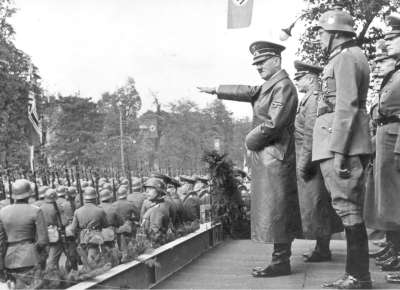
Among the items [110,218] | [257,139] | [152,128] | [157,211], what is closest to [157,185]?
[157,211]

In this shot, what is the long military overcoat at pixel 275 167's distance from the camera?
588 cm

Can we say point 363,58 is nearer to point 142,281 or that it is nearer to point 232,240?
point 142,281

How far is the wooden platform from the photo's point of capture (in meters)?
5.50

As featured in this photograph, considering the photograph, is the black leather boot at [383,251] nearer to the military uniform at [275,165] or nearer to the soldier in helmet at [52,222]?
the military uniform at [275,165]

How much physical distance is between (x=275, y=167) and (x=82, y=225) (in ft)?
17.7

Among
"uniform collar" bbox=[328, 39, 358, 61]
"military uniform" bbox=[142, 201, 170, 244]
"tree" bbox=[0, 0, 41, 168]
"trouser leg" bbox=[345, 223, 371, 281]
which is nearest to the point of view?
"trouser leg" bbox=[345, 223, 371, 281]

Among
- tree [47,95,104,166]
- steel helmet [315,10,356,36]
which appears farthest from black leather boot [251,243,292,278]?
tree [47,95,104,166]

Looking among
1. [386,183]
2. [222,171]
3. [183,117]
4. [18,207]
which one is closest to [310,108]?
[386,183]

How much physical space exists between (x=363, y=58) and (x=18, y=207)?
4783 mm

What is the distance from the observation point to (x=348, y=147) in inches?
195

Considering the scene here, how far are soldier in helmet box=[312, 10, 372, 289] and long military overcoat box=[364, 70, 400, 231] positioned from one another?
81cm

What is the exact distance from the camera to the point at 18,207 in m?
7.82

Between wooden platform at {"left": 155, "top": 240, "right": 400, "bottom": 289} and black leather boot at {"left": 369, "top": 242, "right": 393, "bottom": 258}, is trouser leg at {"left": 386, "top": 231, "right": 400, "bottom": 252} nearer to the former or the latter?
black leather boot at {"left": 369, "top": 242, "right": 393, "bottom": 258}

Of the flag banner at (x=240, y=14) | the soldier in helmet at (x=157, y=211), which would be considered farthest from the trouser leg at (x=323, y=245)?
the flag banner at (x=240, y=14)
